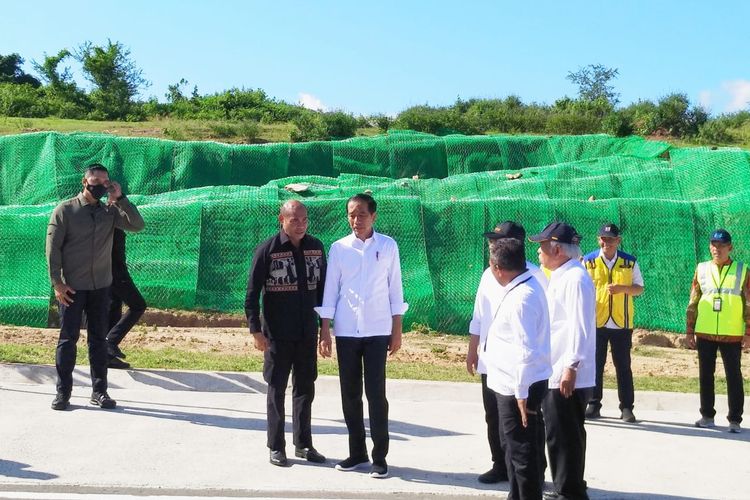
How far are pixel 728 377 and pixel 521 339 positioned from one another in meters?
3.74

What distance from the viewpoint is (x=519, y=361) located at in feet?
16.8

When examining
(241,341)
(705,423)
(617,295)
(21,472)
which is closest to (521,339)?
(21,472)

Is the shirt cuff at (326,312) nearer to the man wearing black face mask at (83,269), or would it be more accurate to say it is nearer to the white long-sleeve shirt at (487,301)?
the white long-sleeve shirt at (487,301)

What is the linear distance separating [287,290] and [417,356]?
5339 mm

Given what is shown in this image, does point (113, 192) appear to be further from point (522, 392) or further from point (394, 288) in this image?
point (522, 392)

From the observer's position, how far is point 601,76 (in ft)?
190

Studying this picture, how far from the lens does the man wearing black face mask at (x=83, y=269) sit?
7.58m

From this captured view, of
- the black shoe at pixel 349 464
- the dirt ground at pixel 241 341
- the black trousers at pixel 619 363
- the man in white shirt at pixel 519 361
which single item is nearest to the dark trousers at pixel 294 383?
the black shoe at pixel 349 464

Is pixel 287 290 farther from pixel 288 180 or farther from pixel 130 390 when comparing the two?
pixel 288 180

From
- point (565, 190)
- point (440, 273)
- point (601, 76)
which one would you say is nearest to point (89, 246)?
point (440, 273)

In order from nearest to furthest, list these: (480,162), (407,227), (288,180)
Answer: (407,227) → (288,180) → (480,162)

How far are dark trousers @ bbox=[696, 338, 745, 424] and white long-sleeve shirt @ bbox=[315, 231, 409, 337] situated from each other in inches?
127

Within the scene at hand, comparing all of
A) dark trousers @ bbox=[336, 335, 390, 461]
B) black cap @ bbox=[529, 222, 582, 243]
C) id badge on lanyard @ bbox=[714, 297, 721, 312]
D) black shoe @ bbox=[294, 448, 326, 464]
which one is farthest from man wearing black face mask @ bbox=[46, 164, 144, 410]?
id badge on lanyard @ bbox=[714, 297, 721, 312]

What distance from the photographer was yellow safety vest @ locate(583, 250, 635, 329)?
8.30 metres
